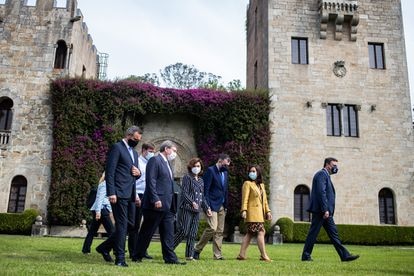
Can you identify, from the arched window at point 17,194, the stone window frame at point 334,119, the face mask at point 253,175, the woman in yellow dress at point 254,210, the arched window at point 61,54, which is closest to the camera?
the woman in yellow dress at point 254,210

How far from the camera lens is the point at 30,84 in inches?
864

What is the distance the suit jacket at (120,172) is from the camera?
686 cm

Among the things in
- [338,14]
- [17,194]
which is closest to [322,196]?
[17,194]

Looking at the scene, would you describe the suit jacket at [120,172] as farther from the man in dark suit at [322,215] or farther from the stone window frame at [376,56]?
the stone window frame at [376,56]

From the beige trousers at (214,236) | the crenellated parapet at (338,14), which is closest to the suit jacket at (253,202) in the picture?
the beige trousers at (214,236)

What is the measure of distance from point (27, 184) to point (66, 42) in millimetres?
7518

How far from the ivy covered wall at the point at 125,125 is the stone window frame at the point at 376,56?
257 inches

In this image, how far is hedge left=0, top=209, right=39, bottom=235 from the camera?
1933 centimetres

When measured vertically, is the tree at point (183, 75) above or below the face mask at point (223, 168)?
above

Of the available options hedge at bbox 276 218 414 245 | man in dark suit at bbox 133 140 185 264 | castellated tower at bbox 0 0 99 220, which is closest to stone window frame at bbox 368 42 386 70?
hedge at bbox 276 218 414 245

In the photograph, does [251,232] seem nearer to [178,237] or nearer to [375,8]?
[178,237]

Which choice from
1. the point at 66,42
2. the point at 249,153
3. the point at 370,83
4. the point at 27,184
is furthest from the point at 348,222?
the point at 66,42

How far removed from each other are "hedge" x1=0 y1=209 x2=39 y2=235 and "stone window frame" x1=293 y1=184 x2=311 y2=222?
12221 millimetres

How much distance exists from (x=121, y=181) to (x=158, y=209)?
0.78 metres
